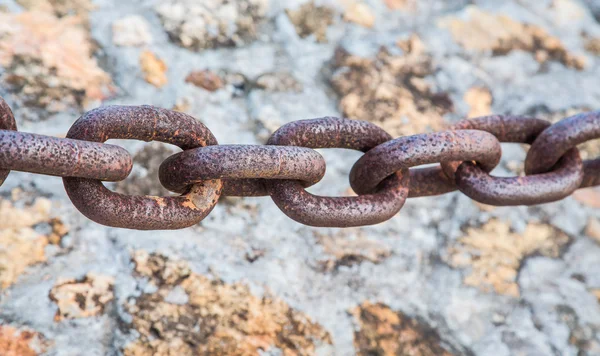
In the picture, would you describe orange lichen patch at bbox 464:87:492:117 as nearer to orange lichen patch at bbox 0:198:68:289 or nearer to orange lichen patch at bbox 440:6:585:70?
orange lichen patch at bbox 440:6:585:70

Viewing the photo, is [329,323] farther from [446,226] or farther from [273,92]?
[273,92]

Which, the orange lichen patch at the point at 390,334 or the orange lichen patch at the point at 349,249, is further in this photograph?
the orange lichen patch at the point at 349,249

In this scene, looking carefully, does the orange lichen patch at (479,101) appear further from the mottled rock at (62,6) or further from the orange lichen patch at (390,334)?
the mottled rock at (62,6)

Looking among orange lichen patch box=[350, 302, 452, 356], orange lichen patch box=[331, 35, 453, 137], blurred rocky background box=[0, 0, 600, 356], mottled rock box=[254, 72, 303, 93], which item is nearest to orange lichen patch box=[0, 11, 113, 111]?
blurred rocky background box=[0, 0, 600, 356]

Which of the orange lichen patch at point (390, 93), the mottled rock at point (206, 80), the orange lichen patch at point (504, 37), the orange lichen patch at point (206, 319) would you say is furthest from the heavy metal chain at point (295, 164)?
the orange lichen patch at point (504, 37)

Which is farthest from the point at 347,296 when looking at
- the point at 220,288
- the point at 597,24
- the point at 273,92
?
the point at 597,24

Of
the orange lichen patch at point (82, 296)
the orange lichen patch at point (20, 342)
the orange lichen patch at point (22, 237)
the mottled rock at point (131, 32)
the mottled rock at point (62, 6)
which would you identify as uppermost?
the mottled rock at point (62, 6)

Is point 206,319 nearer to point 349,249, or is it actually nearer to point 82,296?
point 82,296
